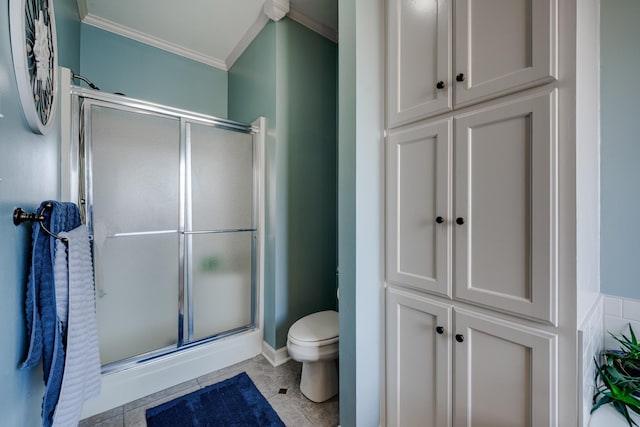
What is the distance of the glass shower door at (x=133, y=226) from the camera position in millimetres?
1671

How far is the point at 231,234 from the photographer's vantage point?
2.17 m

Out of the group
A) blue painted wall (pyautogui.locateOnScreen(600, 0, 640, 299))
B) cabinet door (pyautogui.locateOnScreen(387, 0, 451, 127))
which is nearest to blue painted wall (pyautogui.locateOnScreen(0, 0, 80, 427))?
cabinet door (pyautogui.locateOnScreen(387, 0, 451, 127))

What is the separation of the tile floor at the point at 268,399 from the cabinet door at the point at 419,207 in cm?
97

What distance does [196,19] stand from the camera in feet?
7.10

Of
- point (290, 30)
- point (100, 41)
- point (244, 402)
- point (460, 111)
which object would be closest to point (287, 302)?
point (244, 402)

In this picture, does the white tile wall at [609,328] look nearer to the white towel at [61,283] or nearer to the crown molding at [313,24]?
the white towel at [61,283]

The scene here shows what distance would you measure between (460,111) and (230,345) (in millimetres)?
2153

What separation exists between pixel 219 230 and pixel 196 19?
1762 mm

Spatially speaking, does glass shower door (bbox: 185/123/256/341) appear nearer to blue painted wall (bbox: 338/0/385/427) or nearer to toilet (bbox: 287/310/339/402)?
toilet (bbox: 287/310/339/402)

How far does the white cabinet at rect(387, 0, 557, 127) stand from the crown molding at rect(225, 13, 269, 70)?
1390 mm

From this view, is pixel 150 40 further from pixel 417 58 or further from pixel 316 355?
pixel 316 355

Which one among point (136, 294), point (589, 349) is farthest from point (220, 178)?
point (589, 349)

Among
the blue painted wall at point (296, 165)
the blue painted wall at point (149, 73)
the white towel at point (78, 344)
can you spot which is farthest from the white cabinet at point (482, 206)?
the blue painted wall at point (149, 73)

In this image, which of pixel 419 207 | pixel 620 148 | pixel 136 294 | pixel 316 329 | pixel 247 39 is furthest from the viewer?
pixel 247 39
